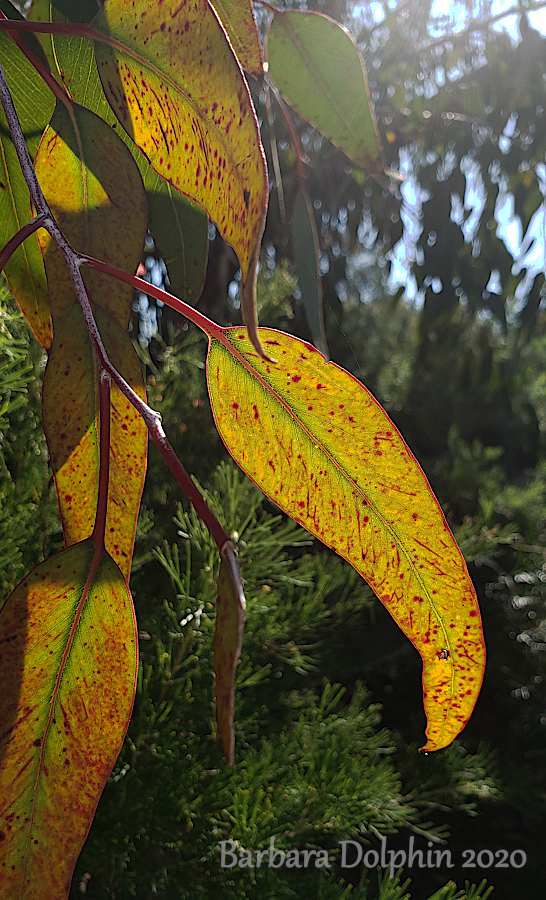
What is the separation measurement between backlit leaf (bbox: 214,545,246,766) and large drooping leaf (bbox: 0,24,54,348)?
0.13m

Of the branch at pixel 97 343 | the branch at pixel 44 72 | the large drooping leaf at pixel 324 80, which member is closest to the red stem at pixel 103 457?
the branch at pixel 97 343

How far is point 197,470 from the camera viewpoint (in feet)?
2.22

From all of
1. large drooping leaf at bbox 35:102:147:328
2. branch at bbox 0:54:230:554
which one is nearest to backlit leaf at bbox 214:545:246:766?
branch at bbox 0:54:230:554

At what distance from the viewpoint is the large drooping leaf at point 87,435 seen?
0.64ft

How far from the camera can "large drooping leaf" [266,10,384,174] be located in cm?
29

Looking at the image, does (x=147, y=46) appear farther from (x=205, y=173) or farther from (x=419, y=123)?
(x=419, y=123)

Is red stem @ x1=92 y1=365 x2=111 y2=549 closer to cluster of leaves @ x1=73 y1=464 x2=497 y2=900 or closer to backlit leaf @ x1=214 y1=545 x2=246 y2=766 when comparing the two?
backlit leaf @ x1=214 y1=545 x2=246 y2=766

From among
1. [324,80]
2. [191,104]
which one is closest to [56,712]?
[191,104]

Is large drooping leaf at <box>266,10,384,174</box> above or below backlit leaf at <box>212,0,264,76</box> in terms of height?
above

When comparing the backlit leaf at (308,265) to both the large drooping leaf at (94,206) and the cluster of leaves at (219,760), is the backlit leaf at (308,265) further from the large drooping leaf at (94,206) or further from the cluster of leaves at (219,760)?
the cluster of leaves at (219,760)

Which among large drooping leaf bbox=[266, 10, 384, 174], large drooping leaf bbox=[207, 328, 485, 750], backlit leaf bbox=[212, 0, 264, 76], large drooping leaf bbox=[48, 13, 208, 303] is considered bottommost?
large drooping leaf bbox=[207, 328, 485, 750]

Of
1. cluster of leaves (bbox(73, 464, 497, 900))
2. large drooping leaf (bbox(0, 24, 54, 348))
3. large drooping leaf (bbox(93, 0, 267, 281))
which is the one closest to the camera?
large drooping leaf (bbox(93, 0, 267, 281))

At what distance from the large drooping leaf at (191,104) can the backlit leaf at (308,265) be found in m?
0.13

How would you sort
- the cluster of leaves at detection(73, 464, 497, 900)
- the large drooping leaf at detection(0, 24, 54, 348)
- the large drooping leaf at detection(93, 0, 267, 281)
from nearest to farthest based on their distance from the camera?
the large drooping leaf at detection(93, 0, 267, 281) → the large drooping leaf at detection(0, 24, 54, 348) → the cluster of leaves at detection(73, 464, 497, 900)
